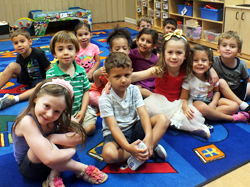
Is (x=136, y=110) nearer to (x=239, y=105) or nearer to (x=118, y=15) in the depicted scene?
(x=239, y=105)

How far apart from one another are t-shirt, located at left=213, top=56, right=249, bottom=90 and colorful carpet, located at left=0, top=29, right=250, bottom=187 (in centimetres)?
36

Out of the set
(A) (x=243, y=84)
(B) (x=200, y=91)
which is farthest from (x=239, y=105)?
(B) (x=200, y=91)

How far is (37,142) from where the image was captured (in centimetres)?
101

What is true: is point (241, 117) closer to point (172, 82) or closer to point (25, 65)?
point (172, 82)

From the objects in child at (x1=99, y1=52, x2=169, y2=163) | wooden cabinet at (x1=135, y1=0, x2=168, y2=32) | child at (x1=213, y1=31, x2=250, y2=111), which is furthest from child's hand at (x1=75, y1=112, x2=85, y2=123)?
wooden cabinet at (x1=135, y1=0, x2=168, y2=32)

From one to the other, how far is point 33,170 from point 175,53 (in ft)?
3.31

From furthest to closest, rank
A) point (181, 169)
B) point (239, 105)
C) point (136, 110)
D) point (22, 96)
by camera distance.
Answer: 1. point (22, 96)
2. point (239, 105)
3. point (136, 110)
4. point (181, 169)

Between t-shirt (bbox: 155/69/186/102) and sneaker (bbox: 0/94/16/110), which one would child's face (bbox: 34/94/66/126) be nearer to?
t-shirt (bbox: 155/69/186/102)

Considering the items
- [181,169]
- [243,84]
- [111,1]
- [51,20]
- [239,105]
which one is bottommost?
[181,169]

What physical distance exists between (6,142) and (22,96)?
600 millimetres

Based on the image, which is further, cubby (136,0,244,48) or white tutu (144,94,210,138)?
cubby (136,0,244,48)

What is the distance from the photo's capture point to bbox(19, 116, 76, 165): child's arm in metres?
1.01

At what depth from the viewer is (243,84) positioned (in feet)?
6.16

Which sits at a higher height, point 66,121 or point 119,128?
point 66,121
